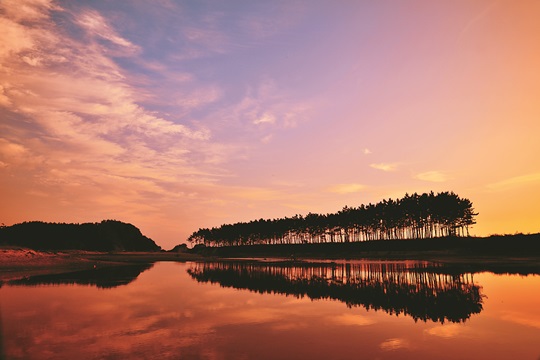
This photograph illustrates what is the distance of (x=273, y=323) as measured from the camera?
1930 centimetres

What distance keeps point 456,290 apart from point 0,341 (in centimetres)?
3216

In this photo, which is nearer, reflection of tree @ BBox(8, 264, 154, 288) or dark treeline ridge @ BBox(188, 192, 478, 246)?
reflection of tree @ BBox(8, 264, 154, 288)

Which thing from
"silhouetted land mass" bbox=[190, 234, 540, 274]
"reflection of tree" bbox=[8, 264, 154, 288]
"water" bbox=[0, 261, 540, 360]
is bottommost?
"water" bbox=[0, 261, 540, 360]

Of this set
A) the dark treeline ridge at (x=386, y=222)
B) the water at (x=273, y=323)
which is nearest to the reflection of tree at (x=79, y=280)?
the water at (x=273, y=323)

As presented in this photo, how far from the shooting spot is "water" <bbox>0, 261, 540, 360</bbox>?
13984 mm

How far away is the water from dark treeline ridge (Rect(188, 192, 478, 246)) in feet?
291

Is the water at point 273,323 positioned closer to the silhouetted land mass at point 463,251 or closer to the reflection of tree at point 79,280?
the reflection of tree at point 79,280

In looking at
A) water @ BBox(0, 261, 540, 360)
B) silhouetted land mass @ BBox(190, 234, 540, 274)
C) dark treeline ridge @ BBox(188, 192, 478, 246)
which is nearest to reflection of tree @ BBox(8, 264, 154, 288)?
water @ BBox(0, 261, 540, 360)

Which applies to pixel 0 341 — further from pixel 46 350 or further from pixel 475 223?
A: pixel 475 223

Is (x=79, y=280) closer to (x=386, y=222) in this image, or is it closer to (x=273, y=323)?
(x=273, y=323)

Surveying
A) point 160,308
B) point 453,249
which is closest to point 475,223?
point 453,249

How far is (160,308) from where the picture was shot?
23.7 metres

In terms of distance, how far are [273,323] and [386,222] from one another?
121773 mm

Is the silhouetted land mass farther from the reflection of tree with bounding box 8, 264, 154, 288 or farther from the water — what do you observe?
the reflection of tree with bounding box 8, 264, 154, 288
